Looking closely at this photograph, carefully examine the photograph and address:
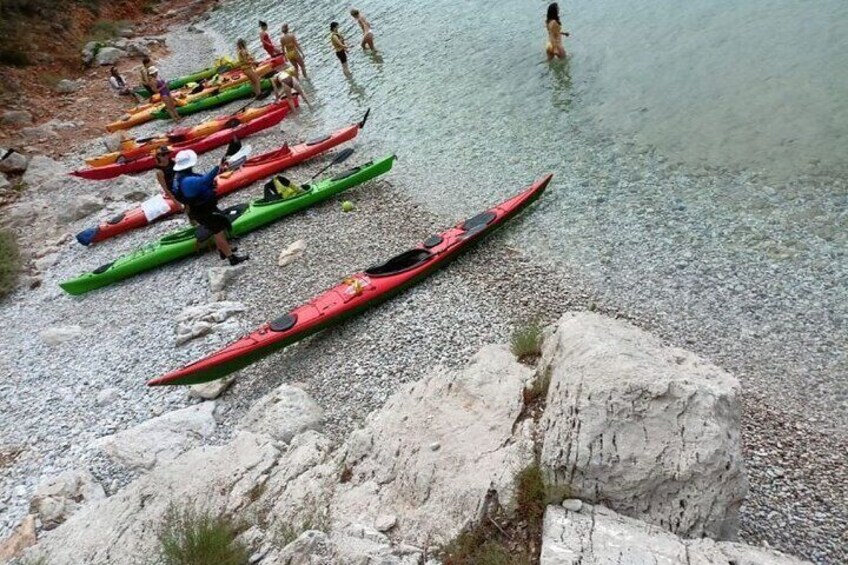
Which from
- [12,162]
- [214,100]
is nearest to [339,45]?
[214,100]

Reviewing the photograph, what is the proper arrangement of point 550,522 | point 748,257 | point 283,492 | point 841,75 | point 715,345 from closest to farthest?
point 550,522
point 283,492
point 715,345
point 748,257
point 841,75

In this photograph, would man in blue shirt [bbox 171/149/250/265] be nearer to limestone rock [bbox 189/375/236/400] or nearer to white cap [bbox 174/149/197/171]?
white cap [bbox 174/149/197/171]

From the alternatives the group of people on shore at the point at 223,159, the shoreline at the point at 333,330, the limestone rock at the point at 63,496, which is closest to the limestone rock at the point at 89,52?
the group of people on shore at the point at 223,159

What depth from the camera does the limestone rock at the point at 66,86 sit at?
892 inches

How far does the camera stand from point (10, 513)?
649 centimetres

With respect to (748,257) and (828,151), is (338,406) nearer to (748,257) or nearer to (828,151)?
(748,257)

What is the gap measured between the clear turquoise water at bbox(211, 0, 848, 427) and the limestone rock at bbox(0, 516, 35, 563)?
7.20 meters

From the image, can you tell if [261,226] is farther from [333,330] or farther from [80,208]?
[80,208]

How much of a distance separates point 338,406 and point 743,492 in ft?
14.6

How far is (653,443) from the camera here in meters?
4.16

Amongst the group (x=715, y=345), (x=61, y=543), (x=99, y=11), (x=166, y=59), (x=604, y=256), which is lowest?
(x=715, y=345)

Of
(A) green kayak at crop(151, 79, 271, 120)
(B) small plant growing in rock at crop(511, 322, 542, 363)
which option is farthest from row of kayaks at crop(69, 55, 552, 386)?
(B) small plant growing in rock at crop(511, 322, 542, 363)

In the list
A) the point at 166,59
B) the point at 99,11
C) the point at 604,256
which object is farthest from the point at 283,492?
the point at 99,11

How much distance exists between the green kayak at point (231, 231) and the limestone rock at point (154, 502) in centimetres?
617
